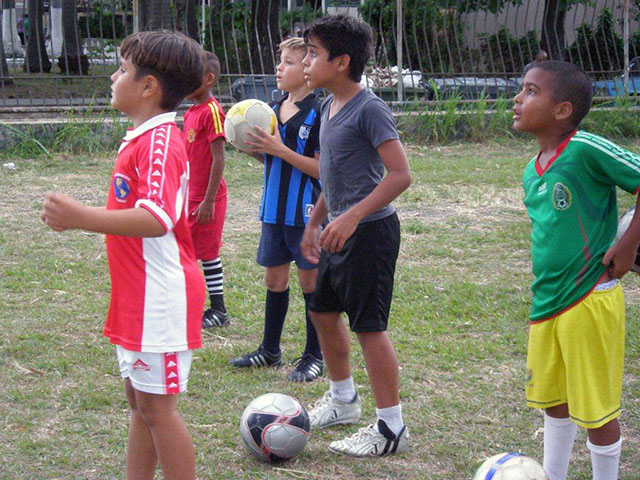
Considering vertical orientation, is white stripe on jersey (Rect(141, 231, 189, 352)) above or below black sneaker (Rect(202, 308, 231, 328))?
above

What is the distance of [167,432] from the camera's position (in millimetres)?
2701

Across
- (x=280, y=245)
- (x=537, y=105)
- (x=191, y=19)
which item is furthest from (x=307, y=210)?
(x=191, y=19)

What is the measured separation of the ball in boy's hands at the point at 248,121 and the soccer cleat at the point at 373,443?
1508mm

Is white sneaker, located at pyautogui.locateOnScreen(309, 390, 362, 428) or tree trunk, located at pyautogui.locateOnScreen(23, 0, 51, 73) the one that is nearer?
white sneaker, located at pyautogui.locateOnScreen(309, 390, 362, 428)

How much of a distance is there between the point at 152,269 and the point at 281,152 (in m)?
1.49

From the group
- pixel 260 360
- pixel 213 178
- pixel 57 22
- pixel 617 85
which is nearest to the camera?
pixel 260 360

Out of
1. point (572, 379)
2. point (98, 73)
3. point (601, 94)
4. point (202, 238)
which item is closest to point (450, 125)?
point (601, 94)

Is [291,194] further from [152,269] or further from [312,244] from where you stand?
[152,269]

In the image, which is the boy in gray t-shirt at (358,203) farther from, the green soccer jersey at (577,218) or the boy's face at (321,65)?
the green soccer jersey at (577,218)

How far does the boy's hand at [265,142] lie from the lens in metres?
3.99

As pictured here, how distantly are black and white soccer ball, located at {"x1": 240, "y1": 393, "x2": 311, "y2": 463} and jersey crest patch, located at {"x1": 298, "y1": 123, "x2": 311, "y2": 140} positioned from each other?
137 centimetres

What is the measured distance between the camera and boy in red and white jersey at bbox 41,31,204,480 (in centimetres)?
260

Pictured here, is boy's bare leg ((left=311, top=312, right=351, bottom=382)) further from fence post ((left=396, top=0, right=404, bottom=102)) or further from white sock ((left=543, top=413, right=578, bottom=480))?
fence post ((left=396, top=0, right=404, bottom=102))

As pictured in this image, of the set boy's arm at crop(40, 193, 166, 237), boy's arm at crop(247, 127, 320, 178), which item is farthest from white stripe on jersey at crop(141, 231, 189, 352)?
boy's arm at crop(247, 127, 320, 178)
